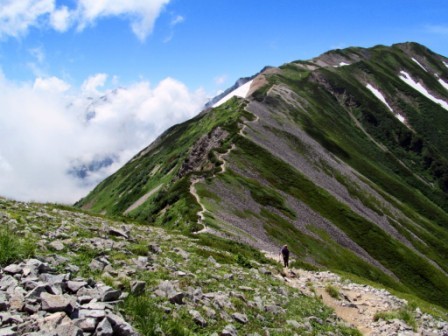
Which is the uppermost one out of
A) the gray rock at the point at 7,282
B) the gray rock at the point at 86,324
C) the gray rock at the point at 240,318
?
the gray rock at the point at 7,282

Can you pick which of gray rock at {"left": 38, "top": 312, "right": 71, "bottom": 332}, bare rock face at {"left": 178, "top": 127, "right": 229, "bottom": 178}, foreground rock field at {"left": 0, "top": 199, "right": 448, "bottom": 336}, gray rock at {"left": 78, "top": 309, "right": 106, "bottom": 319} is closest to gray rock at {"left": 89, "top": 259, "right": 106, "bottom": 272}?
foreground rock field at {"left": 0, "top": 199, "right": 448, "bottom": 336}

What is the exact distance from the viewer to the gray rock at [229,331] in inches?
514

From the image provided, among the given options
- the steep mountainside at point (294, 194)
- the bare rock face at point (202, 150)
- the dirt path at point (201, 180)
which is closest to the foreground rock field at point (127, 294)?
the steep mountainside at point (294, 194)

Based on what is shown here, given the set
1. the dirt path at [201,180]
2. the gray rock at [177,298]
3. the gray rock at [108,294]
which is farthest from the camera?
the dirt path at [201,180]

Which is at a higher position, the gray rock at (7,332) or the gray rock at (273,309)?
A: the gray rock at (7,332)

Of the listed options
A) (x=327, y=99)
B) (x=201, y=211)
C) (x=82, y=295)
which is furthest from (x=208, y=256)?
(x=327, y=99)

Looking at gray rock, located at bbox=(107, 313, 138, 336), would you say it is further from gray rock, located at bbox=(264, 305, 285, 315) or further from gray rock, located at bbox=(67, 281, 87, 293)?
gray rock, located at bbox=(264, 305, 285, 315)

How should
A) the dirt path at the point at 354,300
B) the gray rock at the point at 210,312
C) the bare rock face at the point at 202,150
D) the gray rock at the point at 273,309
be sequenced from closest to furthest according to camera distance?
1. the gray rock at the point at 210,312
2. the gray rock at the point at 273,309
3. the dirt path at the point at 354,300
4. the bare rock face at the point at 202,150

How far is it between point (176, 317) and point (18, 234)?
800cm

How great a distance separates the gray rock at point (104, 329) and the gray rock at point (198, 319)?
4027mm

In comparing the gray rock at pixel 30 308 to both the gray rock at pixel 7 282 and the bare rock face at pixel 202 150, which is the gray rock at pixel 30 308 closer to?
the gray rock at pixel 7 282

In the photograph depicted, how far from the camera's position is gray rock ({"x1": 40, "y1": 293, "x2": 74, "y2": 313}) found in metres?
9.88

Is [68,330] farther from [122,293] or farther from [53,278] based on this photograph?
[122,293]

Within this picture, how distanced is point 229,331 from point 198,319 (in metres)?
1.10
